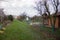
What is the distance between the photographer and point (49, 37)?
5547 mm

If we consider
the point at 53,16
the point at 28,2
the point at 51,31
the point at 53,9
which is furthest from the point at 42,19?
the point at 28,2

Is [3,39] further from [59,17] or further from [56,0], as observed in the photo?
[59,17]

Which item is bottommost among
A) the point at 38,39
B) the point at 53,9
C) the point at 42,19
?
the point at 38,39

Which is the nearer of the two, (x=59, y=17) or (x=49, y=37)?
Result: (x=49, y=37)

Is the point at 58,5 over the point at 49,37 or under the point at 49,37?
over

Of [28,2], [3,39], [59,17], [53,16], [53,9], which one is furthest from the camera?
[59,17]

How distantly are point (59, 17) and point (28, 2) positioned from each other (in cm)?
342

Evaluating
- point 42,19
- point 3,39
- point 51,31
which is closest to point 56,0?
point 42,19

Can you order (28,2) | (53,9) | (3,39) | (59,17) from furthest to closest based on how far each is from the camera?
(59,17) < (53,9) < (28,2) < (3,39)

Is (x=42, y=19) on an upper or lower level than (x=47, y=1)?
lower

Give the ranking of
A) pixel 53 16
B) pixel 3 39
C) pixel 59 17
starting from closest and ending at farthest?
pixel 3 39 < pixel 53 16 < pixel 59 17

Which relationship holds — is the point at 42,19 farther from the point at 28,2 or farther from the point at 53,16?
the point at 28,2

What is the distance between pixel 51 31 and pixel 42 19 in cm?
171

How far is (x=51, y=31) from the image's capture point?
6188 mm
